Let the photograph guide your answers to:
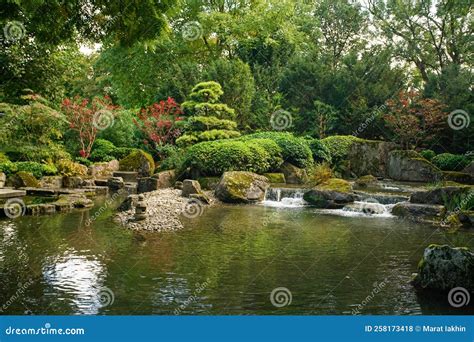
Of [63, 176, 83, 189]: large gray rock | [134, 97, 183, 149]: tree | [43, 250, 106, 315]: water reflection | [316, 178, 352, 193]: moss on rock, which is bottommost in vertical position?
[43, 250, 106, 315]: water reflection

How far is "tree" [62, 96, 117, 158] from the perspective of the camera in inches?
926

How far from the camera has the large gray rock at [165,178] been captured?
18422 millimetres

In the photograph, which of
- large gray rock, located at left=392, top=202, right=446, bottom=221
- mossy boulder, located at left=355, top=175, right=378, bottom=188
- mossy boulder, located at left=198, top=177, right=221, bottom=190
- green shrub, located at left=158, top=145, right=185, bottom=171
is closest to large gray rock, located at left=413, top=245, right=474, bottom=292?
large gray rock, located at left=392, top=202, right=446, bottom=221

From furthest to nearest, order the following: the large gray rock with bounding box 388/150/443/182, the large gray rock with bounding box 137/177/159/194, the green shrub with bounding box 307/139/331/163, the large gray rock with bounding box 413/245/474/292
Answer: the green shrub with bounding box 307/139/331/163 < the large gray rock with bounding box 388/150/443/182 < the large gray rock with bounding box 137/177/159/194 < the large gray rock with bounding box 413/245/474/292

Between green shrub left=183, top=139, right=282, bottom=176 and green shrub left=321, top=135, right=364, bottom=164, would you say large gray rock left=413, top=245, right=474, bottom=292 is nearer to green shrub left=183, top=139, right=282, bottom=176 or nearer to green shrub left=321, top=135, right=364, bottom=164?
green shrub left=183, top=139, right=282, bottom=176

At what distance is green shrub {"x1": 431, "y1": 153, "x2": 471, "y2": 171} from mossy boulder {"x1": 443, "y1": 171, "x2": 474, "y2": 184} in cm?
141

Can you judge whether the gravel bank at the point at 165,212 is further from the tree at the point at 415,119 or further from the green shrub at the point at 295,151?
the tree at the point at 415,119

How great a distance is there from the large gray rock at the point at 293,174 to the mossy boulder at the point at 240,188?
3348 millimetres

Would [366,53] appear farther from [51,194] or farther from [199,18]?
[51,194]

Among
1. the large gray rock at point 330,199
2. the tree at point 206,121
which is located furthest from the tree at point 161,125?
the large gray rock at point 330,199

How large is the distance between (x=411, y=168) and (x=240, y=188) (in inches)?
378

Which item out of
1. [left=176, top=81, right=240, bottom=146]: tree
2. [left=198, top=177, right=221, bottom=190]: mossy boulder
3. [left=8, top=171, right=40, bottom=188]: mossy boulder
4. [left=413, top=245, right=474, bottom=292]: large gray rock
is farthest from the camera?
[left=176, top=81, right=240, bottom=146]: tree

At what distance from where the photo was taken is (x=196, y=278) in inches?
260

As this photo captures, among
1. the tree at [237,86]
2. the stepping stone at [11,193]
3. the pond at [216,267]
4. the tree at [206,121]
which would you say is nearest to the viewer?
the pond at [216,267]
